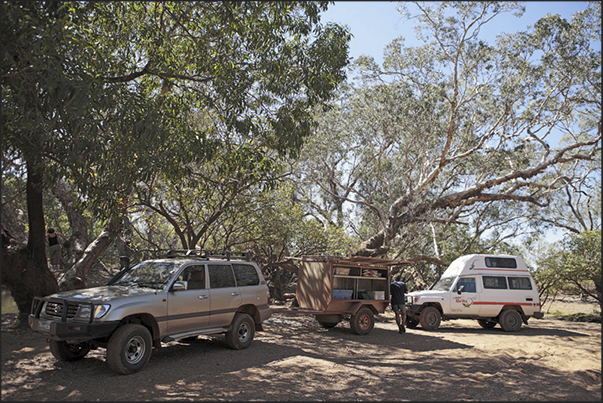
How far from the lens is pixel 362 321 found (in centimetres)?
1352

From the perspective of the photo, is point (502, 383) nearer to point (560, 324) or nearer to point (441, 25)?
point (560, 324)

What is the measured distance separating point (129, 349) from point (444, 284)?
37.6 feet

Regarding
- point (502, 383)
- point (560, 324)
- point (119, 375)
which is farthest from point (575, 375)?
point (560, 324)

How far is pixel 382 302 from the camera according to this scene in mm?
14008

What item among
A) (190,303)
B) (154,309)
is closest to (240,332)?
(190,303)

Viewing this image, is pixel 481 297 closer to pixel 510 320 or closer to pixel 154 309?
pixel 510 320

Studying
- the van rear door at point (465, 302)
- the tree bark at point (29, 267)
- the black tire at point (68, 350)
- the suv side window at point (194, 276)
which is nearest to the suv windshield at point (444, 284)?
the van rear door at point (465, 302)

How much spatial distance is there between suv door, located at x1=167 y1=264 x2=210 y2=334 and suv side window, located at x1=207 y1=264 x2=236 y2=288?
211mm

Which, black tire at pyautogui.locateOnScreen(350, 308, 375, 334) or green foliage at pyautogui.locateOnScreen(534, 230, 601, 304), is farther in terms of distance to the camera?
green foliage at pyautogui.locateOnScreen(534, 230, 601, 304)

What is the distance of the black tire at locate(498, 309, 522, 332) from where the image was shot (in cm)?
1537

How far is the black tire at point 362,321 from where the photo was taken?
13.2 meters

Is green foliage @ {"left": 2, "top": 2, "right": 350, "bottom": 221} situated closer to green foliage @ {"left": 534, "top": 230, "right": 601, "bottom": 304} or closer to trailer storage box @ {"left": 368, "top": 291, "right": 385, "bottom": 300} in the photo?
trailer storage box @ {"left": 368, "top": 291, "right": 385, "bottom": 300}

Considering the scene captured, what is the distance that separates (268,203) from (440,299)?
6.55 metres

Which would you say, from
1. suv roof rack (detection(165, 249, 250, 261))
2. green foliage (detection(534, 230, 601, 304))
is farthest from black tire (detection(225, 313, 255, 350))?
green foliage (detection(534, 230, 601, 304))
